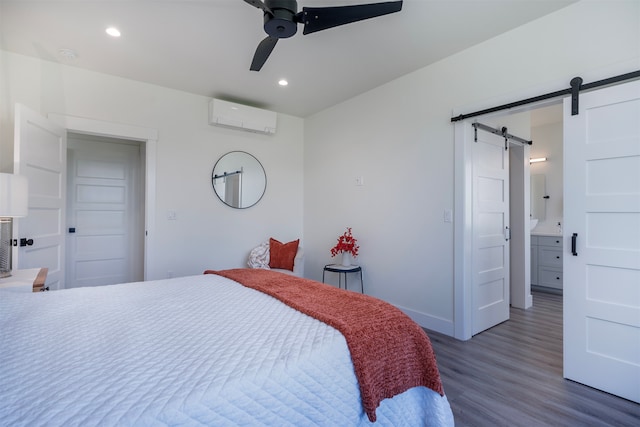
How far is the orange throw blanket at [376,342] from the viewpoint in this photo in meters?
1.18

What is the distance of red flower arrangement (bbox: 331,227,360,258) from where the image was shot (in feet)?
11.7

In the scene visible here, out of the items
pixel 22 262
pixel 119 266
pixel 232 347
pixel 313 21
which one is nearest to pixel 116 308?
pixel 232 347

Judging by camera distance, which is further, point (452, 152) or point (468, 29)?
point (452, 152)

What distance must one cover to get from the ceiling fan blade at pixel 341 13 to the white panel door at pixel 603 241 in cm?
142

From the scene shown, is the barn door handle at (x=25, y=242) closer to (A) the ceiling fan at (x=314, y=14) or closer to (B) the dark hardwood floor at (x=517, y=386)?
(A) the ceiling fan at (x=314, y=14)

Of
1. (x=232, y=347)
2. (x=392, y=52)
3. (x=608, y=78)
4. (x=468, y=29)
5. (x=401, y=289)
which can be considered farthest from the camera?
(x=401, y=289)

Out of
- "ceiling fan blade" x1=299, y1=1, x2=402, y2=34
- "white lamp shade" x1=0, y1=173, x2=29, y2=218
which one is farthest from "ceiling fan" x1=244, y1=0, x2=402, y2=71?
"white lamp shade" x1=0, y1=173, x2=29, y2=218

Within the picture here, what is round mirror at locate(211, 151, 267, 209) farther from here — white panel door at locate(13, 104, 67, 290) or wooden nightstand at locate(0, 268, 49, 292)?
wooden nightstand at locate(0, 268, 49, 292)

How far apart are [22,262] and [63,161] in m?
1.10

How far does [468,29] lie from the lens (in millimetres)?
2395

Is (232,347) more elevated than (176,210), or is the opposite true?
(176,210)

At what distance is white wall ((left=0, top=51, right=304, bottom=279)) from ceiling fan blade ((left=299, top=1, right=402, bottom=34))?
2.41m

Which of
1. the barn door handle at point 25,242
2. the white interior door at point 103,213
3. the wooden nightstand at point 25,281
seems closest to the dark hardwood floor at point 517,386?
the wooden nightstand at point 25,281

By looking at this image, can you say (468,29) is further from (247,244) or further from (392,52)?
(247,244)
